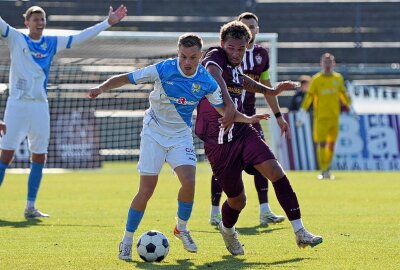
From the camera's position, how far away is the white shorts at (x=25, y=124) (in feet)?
36.0

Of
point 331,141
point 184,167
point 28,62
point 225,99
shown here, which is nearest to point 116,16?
point 28,62

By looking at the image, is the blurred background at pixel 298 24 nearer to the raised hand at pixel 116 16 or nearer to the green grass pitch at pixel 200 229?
the green grass pitch at pixel 200 229

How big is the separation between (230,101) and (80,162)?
46.1 feet

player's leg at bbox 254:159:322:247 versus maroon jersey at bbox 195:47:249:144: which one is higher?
maroon jersey at bbox 195:47:249:144

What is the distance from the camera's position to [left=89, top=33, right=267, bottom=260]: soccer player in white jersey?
759cm

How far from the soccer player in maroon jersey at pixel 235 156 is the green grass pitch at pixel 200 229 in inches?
8.9

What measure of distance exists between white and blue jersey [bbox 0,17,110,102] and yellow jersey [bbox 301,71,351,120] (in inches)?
339

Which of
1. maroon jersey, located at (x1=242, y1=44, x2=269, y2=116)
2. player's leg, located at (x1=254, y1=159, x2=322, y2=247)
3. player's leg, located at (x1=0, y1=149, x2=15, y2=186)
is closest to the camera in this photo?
player's leg, located at (x1=254, y1=159, x2=322, y2=247)

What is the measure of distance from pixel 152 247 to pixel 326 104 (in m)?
12.4

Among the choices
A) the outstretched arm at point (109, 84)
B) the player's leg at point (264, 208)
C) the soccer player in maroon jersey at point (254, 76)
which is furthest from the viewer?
the player's leg at point (264, 208)

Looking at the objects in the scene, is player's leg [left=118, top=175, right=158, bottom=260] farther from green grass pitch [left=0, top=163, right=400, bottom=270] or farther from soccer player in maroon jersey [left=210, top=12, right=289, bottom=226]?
soccer player in maroon jersey [left=210, top=12, right=289, bottom=226]

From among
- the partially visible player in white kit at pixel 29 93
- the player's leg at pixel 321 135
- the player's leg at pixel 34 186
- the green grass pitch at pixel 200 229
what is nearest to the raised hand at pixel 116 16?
the partially visible player in white kit at pixel 29 93

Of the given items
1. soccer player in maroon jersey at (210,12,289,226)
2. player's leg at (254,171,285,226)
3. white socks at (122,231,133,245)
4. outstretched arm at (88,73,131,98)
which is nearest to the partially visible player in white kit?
soccer player in maroon jersey at (210,12,289,226)

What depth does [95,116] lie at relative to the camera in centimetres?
2172
